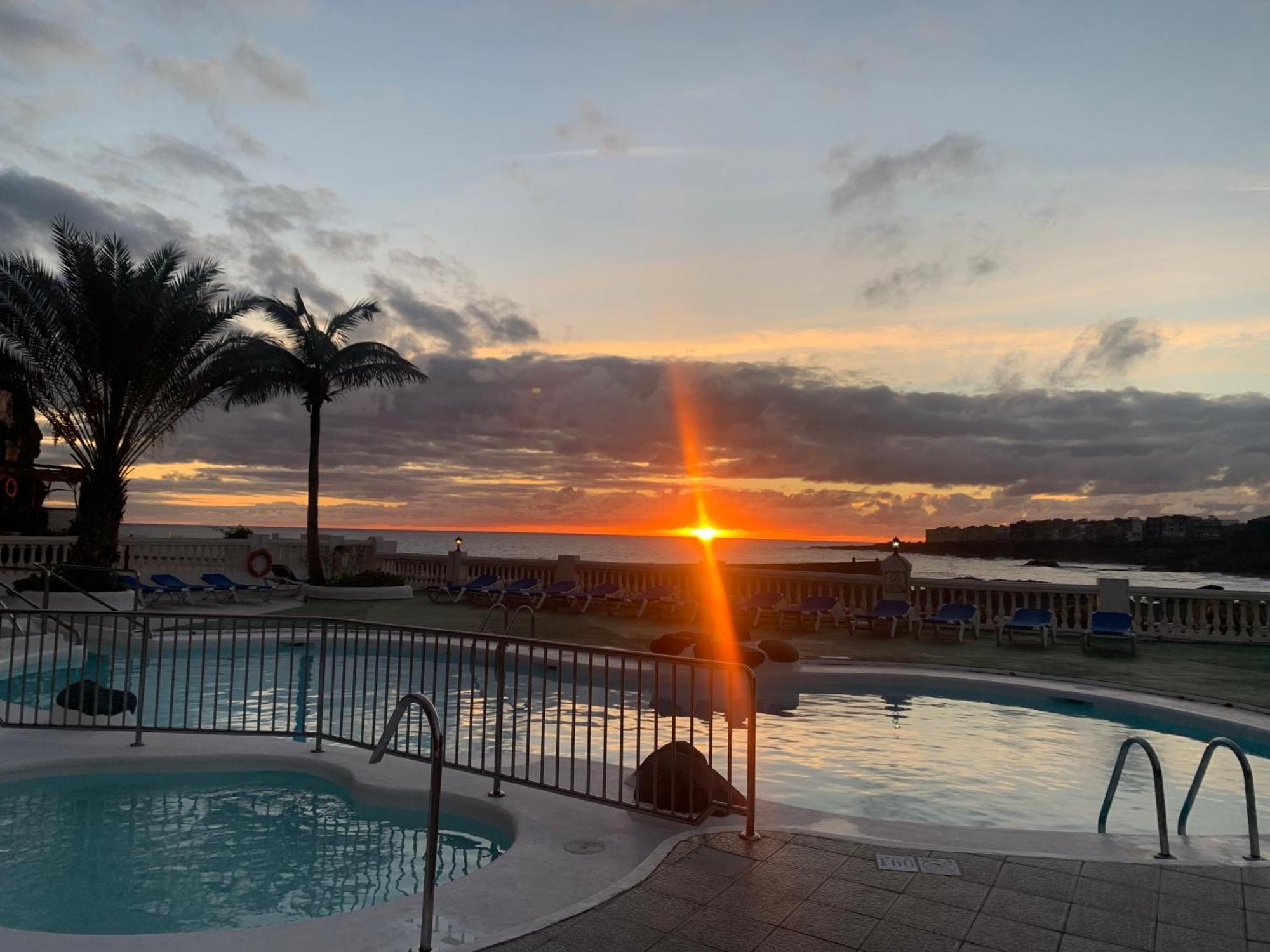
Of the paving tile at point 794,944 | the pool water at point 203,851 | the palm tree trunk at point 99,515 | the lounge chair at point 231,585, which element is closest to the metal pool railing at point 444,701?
the pool water at point 203,851

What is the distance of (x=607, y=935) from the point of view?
13.4ft

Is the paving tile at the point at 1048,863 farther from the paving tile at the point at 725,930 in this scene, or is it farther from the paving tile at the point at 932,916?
the paving tile at the point at 725,930

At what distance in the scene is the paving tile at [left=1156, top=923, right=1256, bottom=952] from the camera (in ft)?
13.4

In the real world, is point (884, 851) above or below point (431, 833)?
below

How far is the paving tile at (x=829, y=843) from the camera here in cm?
530

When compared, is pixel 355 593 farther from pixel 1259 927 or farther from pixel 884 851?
pixel 1259 927

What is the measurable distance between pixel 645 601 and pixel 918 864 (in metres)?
16.7

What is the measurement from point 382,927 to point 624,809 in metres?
2.17

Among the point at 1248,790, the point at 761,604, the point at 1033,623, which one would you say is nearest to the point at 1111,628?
the point at 1033,623

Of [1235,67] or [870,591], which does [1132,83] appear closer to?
[1235,67]

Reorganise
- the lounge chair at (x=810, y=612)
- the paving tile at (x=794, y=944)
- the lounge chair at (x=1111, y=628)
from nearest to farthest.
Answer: the paving tile at (x=794, y=944)
the lounge chair at (x=1111, y=628)
the lounge chair at (x=810, y=612)

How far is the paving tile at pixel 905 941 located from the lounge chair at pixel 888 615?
14.7 meters

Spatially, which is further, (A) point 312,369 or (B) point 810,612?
Answer: (A) point 312,369

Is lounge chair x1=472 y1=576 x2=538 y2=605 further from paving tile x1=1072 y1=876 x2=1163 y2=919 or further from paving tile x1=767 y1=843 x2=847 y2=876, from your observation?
paving tile x1=1072 y1=876 x2=1163 y2=919
